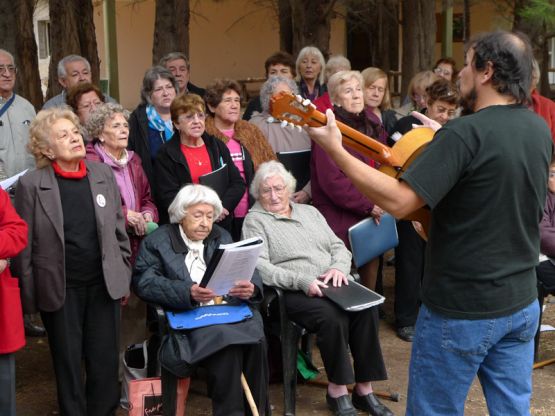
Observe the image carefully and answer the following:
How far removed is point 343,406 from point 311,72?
3.82m

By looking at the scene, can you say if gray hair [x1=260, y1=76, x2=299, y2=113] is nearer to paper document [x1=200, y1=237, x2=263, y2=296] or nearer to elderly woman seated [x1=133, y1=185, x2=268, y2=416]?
elderly woman seated [x1=133, y1=185, x2=268, y2=416]

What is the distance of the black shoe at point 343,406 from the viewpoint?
4.51 m

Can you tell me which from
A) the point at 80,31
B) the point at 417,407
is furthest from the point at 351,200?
the point at 80,31

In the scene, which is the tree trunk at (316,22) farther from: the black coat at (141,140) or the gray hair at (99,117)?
the gray hair at (99,117)

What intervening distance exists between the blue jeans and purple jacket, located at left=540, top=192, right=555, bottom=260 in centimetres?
256

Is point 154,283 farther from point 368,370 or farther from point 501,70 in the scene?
point 501,70

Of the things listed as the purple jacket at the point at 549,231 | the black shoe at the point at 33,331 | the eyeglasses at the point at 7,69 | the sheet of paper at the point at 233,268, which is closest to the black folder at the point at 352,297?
the sheet of paper at the point at 233,268

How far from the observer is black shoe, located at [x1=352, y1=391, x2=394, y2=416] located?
→ 14.9ft

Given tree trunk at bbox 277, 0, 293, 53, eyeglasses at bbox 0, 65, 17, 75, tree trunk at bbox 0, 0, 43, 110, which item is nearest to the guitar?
eyeglasses at bbox 0, 65, 17, 75

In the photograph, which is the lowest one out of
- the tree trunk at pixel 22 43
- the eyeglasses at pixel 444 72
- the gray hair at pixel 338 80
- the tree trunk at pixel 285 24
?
the gray hair at pixel 338 80

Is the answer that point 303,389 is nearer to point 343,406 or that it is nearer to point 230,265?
point 343,406

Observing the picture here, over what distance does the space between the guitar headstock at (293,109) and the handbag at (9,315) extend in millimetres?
1664

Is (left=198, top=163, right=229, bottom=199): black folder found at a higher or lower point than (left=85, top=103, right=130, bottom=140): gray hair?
lower

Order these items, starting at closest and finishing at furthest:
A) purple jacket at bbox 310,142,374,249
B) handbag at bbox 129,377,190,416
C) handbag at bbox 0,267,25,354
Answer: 1. handbag at bbox 0,267,25,354
2. handbag at bbox 129,377,190,416
3. purple jacket at bbox 310,142,374,249
